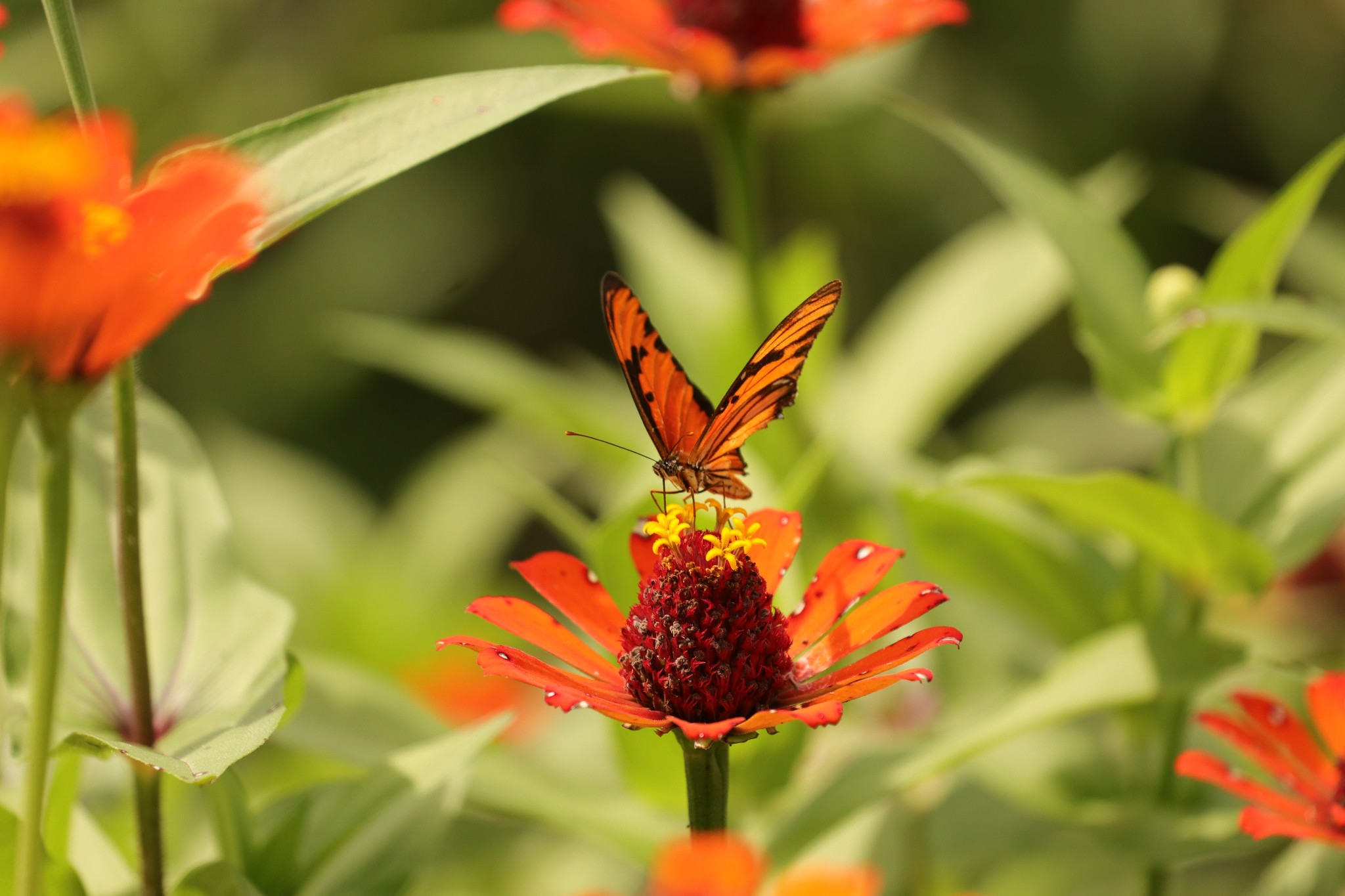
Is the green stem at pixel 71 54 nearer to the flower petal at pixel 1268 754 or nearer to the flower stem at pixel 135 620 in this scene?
the flower stem at pixel 135 620

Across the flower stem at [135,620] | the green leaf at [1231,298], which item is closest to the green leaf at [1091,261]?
the green leaf at [1231,298]

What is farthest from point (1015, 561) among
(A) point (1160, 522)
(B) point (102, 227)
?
(B) point (102, 227)

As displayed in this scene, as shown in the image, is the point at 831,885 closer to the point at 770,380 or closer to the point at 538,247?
the point at 770,380

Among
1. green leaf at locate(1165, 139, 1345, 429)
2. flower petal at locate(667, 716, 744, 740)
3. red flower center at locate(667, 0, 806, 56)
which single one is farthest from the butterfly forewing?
red flower center at locate(667, 0, 806, 56)

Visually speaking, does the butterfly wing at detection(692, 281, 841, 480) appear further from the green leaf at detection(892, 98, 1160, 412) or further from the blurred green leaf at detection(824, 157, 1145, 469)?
the blurred green leaf at detection(824, 157, 1145, 469)

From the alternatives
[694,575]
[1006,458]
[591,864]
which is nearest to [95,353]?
[694,575]

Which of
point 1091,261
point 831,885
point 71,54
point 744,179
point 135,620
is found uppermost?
point 744,179

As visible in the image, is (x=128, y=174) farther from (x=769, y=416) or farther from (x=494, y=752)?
(x=494, y=752)
